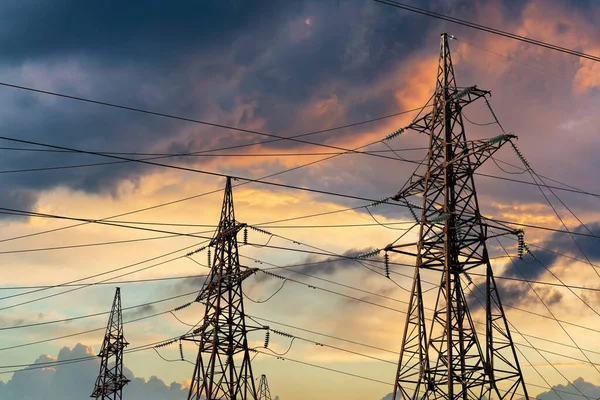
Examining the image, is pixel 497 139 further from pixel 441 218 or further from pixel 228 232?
pixel 228 232

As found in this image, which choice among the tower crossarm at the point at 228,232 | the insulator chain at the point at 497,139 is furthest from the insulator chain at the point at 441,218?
the tower crossarm at the point at 228,232

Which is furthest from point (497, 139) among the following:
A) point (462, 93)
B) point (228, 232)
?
point (228, 232)

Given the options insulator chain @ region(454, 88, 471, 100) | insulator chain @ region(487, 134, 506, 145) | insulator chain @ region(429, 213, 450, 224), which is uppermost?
insulator chain @ region(454, 88, 471, 100)

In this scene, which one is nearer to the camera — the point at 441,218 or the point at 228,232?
the point at 441,218

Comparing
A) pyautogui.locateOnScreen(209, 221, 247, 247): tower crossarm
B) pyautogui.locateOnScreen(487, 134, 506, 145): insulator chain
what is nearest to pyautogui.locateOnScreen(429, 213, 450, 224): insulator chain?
pyautogui.locateOnScreen(487, 134, 506, 145): insulator chain

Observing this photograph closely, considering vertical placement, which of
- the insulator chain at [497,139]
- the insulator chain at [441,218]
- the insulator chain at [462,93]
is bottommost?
the insulator chain at [441,218]

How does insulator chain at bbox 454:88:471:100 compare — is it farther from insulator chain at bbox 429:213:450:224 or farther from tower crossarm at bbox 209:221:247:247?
tower crossarm at bbox 209:221:247:247

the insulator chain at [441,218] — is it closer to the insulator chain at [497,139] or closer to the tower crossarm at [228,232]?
the insulator chain at [497,139]

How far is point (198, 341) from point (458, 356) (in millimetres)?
15715

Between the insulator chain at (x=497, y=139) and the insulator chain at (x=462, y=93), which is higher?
the insulator chain at (x=462, y=93)

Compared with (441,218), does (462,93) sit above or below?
above

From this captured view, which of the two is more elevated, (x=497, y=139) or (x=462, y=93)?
(x=462, y=93)

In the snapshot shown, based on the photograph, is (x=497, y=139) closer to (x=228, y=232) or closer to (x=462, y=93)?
(x=462, y=93)

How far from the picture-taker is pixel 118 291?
2687 inches
